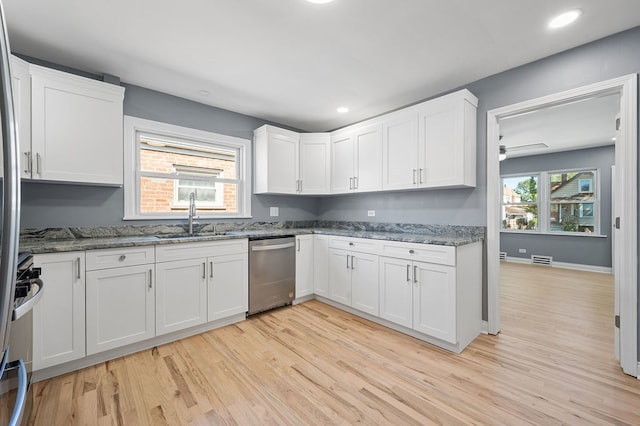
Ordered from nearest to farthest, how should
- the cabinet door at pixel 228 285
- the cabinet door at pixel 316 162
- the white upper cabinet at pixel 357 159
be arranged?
the cabinet door at pixel 228 285 → the white upper cabinet at pixel 357 159 → the cabinet door at pixel 316 162

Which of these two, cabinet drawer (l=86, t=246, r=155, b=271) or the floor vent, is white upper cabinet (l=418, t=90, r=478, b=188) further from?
the floor vent

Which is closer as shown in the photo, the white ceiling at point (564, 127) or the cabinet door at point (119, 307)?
the cabinet door at point (119, 307)

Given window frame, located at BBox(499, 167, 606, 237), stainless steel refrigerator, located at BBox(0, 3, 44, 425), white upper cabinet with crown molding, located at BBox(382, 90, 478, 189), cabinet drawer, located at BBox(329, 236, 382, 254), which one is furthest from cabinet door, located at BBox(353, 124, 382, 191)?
window frame, located at BBox(499, 167, 606, 237)

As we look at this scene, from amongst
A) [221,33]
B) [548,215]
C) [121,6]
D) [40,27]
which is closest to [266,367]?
[221,33]

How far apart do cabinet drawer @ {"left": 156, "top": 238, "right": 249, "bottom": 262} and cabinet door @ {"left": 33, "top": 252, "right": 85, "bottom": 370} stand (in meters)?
0.56

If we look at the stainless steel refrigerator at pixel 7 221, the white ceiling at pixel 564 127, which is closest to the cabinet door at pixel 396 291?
the white ceiling at pixel 564 127

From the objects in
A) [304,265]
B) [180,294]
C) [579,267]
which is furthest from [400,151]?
[579,267]

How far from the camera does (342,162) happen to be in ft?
12.5

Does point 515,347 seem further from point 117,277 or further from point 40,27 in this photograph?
point 40,27

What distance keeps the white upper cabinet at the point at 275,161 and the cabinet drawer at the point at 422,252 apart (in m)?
1.65

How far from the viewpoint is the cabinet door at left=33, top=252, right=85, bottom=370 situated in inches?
75.5

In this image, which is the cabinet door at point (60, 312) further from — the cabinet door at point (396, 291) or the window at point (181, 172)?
the cabinet door at point (396, 291)

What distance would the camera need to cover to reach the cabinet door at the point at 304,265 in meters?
3.51

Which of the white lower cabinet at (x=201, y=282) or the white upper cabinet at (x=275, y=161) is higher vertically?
the white upper cabinet at (x=275, y=161)
